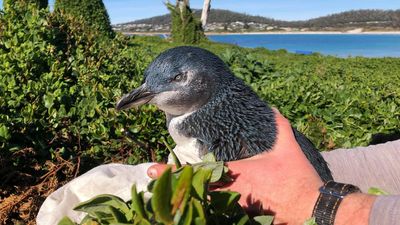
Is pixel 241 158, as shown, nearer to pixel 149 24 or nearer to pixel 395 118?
pixel 395 118

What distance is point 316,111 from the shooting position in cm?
344

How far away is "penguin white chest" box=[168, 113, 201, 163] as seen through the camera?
1828 mm

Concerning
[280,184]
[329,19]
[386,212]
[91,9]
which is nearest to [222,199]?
[280,184]

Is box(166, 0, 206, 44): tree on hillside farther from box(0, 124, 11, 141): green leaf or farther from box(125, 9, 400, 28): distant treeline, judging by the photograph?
box(125, 9, 400, 28): distant treeline

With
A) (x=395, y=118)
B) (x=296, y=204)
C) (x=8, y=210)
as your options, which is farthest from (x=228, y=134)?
(x=395, y=118)

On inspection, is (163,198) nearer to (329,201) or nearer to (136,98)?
(329,201)

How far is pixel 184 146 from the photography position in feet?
6.23

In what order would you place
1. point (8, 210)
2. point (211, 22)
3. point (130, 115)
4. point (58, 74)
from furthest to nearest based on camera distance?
point (211, 22) < point (58, 74) < point (130, 115) < point (8, 210)

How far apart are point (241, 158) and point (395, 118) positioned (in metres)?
2.08

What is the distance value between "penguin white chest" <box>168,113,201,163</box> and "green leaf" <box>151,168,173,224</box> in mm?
912

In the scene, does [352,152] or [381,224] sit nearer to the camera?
[381,224]

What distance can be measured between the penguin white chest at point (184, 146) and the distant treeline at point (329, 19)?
103402mm

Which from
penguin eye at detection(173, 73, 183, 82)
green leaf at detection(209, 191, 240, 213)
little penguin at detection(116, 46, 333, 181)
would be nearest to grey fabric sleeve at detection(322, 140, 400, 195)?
little penguin at detection(116, 46, 333, 181)

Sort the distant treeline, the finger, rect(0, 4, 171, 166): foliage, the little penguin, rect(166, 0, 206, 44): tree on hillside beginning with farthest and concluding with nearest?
1. the distant treeline
2. rect(166, 0, 206, 44): tree on hillside
3. rect(0, 4, 171, 166): foliage
4. the little penguin
5. the finger
